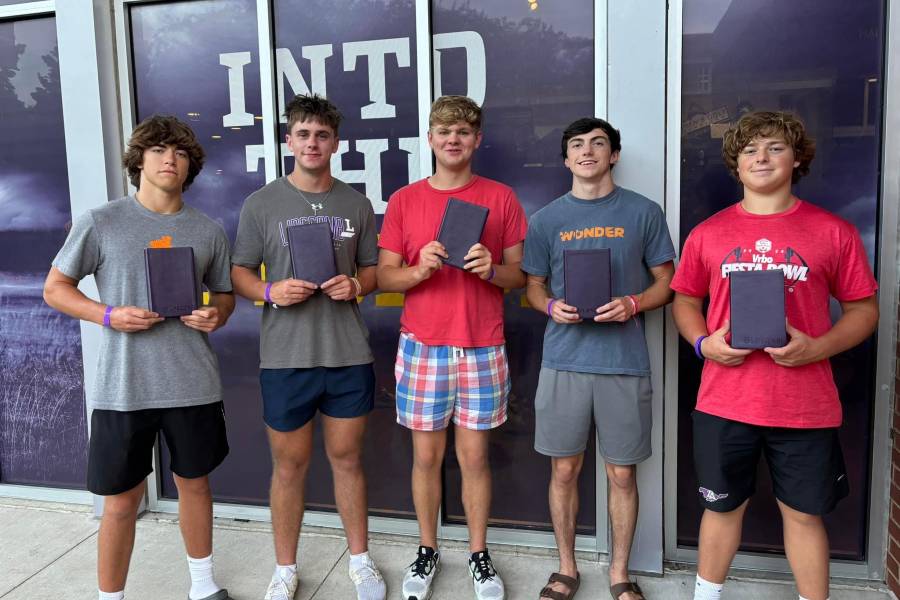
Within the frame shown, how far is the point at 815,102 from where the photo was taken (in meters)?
2.57

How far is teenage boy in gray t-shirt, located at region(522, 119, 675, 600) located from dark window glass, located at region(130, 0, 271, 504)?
61.1 inches

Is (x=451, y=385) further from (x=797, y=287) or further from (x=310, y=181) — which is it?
(x=797, y=287)

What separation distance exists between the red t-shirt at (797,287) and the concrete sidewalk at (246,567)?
101 centimetres

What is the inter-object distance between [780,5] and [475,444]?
2.12 meters

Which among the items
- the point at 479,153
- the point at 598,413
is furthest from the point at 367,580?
the point at 479,153

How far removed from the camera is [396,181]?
118 inches

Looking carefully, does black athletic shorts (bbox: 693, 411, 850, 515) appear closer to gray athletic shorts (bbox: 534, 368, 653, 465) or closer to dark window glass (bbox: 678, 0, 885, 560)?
gray athletic shorts (bbox: 534, 368, 653, 465)

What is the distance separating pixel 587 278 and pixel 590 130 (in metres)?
0.55

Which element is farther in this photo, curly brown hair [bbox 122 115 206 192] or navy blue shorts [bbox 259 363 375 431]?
navy blue shorts [bbox 259 363 375 431]

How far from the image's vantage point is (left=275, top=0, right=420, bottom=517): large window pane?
2.94 m

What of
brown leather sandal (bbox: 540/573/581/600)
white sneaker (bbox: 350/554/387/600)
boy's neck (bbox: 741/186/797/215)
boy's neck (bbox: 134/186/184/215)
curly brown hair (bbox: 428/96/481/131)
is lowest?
brown leather sandal (bbox: 540/573/581/600)

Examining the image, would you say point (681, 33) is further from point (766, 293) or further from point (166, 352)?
point (166, 352)

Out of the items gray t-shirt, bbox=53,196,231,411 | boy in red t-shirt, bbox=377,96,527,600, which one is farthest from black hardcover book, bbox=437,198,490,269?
gray t-shirt, bbox=53,196,231,411

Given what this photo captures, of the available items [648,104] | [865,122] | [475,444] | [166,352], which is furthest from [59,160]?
[865,122]
